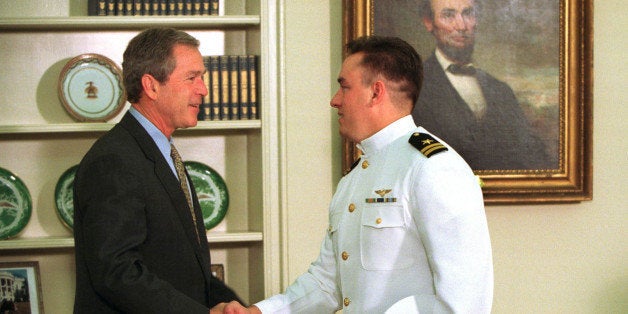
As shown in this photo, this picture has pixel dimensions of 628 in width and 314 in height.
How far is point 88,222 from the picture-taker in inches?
89.8

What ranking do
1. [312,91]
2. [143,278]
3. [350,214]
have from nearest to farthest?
[143,278] < [350,214] < [312,91]

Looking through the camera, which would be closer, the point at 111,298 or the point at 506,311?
the point at 111,298

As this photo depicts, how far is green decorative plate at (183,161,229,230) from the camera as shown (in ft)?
12.7

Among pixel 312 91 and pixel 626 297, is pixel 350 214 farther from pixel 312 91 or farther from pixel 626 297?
pixel 626 297

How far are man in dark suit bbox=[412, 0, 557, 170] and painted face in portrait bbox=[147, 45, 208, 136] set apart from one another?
1291 mm

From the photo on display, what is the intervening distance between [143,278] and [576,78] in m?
2.19

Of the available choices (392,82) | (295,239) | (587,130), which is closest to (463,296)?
(392,82)

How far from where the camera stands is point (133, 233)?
229cm

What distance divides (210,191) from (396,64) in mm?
1659

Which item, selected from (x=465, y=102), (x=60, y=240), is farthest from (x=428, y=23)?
(x=60, y=240)

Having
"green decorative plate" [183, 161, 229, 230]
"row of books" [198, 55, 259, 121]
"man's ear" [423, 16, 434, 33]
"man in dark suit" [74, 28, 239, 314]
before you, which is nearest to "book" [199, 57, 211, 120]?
"row of books" [198, 55, 259, 121]

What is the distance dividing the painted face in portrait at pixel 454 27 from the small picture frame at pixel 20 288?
1879 millimetres

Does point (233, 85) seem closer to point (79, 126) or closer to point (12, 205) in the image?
point (79, 126)

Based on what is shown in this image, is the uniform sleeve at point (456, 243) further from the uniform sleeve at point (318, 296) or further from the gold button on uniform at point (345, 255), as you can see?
the uniform sleeve at point (318, 296)
